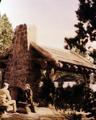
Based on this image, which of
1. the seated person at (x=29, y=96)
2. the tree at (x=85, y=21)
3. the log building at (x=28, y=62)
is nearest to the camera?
the tree at (x=85, y=21)

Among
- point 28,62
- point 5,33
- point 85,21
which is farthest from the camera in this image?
point 5,33

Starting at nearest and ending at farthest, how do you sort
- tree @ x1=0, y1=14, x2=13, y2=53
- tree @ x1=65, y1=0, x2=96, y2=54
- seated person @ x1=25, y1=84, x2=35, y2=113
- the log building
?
1. tree @ x1=65, y1=0, x2=96, y2=54
2. seated person @ x1=25, y1=84, x2=35, y2=113
3. the log building
4. tree @ x1=0, y1=14, x2=13, y2=53

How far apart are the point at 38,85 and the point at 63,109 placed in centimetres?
288

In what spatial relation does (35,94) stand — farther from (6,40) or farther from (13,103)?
(6,40)

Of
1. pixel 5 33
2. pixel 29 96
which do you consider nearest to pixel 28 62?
pixel 29 96

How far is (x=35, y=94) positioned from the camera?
69.3 ft

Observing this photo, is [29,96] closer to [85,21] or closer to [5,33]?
[85,21]

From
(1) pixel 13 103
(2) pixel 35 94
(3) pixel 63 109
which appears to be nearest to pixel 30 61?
(2) pixel 35 94

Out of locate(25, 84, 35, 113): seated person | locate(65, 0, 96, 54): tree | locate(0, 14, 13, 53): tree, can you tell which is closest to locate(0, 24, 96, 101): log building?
locate(25, 84, 35, 113): seated person

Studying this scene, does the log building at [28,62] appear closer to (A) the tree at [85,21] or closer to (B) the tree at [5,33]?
(A) the tree at [85,21]

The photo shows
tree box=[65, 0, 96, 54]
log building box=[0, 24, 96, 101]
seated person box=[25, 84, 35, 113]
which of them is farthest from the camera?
log building box=[0, 24, 96, 101]

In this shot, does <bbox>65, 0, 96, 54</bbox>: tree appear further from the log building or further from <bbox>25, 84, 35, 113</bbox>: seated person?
the log building

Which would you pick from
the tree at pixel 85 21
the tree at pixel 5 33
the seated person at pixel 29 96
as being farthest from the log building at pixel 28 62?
the tree at pixel 5 33

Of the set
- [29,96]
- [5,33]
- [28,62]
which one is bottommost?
[29,96]
